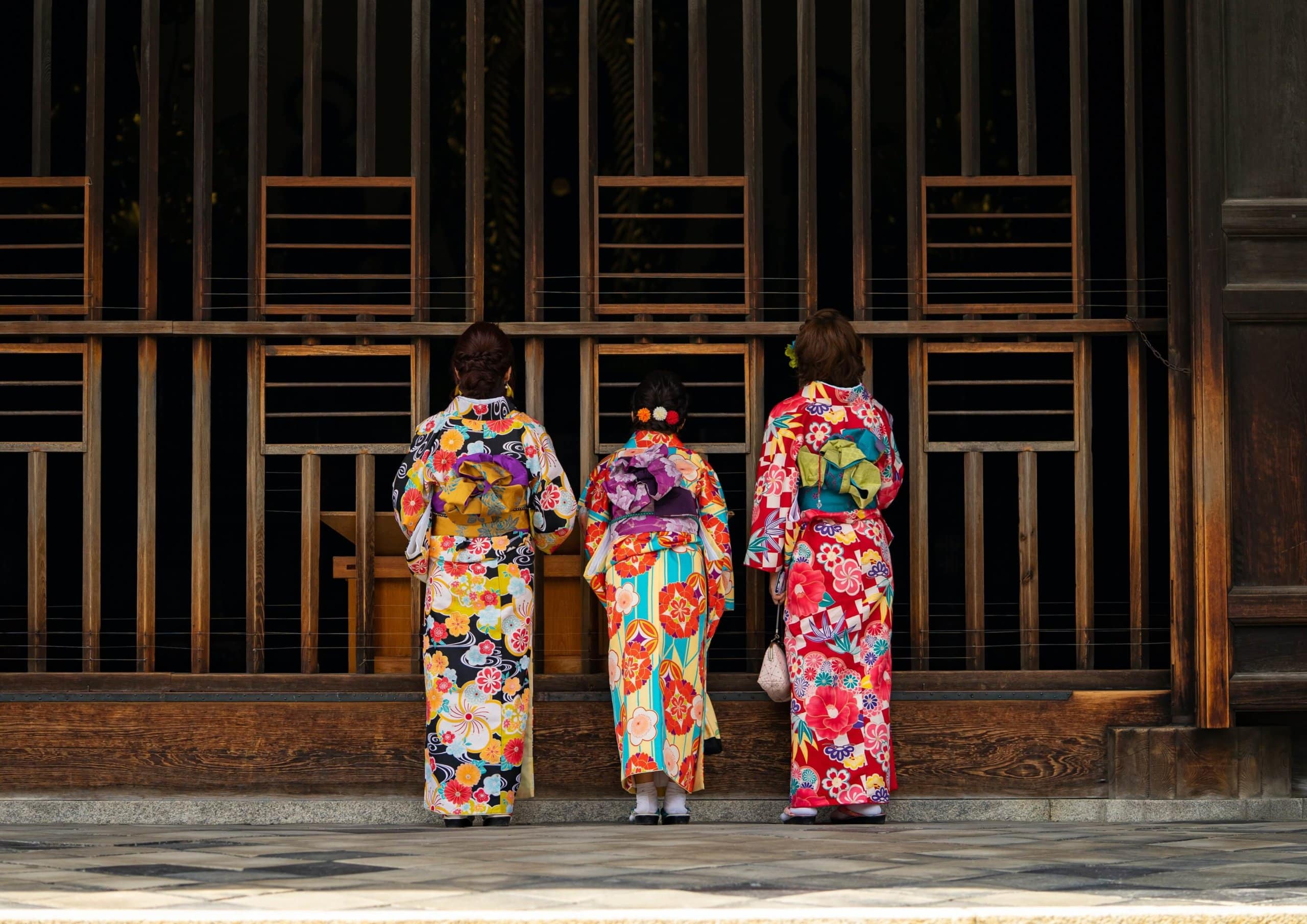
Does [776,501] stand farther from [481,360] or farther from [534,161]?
[534,161]

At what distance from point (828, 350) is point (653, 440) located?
0.68m

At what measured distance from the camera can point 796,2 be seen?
720cm

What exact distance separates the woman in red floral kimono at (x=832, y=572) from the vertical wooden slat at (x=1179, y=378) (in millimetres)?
981

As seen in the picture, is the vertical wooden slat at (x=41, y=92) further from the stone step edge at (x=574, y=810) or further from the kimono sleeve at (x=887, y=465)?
the kimono sleeve at (x=887, y=465)

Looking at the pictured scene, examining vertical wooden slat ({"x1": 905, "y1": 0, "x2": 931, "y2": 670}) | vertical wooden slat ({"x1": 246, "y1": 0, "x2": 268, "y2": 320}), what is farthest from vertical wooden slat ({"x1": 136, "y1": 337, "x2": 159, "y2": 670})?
vertical wooden slat ({"x1": 905, "y1": 0, "x2": 931, "y2": 670})

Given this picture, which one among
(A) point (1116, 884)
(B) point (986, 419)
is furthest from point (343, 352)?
(A) point (1116, 884)

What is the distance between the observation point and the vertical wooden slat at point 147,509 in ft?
22.5

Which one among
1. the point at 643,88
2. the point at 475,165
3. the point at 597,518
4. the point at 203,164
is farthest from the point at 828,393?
the point at 203,164

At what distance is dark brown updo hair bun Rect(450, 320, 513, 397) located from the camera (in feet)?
21.9

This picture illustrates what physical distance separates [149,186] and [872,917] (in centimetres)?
424

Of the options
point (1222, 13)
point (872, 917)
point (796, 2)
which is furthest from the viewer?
point (796, 2)

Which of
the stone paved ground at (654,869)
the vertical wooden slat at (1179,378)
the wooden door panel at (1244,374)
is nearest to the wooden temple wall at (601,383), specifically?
the vertical wooden slat at (1179,378)

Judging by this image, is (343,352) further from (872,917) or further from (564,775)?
(872,917)

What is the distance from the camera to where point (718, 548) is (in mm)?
6820
